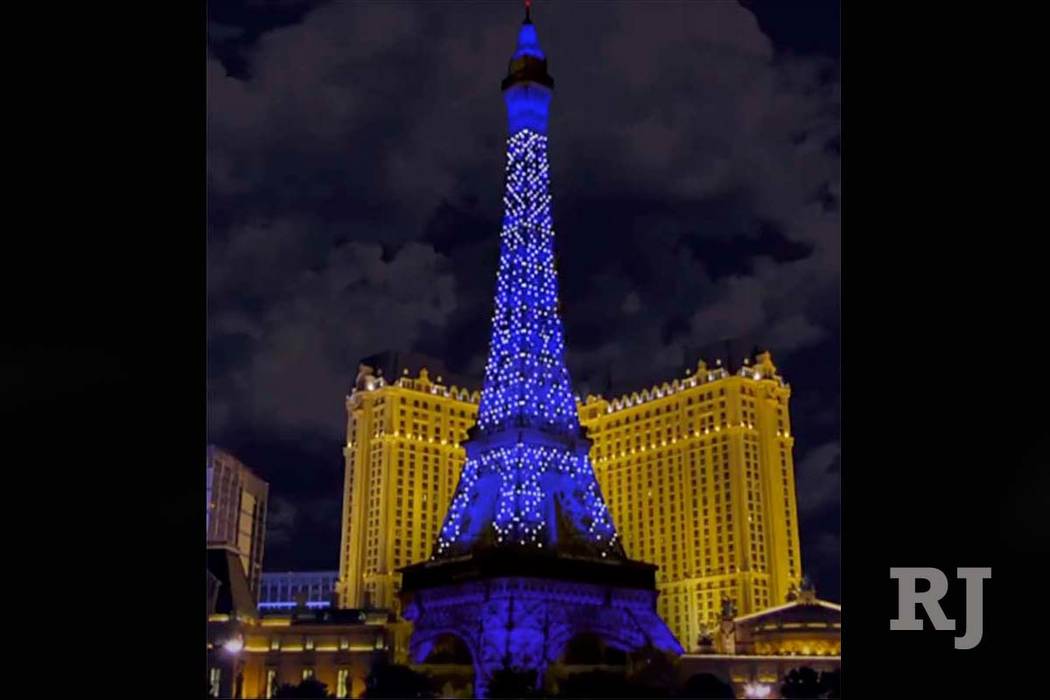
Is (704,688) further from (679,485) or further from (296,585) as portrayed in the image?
(296,585)

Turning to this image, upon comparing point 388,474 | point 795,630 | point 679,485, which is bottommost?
point 795,630

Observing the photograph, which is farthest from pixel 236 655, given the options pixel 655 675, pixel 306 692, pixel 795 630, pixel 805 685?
pixel 795 630

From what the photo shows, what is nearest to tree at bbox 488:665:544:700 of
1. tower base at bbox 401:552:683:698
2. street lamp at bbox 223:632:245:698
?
tower base at bbox 401:552:683:698

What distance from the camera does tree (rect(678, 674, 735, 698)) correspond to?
60.8ft

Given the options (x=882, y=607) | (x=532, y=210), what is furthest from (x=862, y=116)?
(x=532, y=210)

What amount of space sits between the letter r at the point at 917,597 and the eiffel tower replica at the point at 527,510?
19.5 metres

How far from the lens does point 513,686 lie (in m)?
19.0

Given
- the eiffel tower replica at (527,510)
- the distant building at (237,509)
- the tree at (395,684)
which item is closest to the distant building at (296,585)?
the distant building at (237,509)

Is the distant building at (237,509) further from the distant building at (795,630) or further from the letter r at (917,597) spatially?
the letter r at (917,597)

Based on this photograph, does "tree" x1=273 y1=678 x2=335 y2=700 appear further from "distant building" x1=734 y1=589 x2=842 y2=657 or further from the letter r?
the letter r

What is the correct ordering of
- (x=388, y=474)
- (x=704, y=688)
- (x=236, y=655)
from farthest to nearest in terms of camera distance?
(x=388, y=474)
(x=236, y=655)
(x=704, y=688)

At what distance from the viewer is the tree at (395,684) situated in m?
19.1

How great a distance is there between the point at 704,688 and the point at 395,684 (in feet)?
18.8
